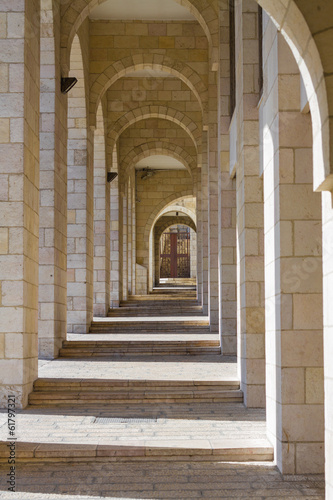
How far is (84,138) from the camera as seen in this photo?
35.3 feet

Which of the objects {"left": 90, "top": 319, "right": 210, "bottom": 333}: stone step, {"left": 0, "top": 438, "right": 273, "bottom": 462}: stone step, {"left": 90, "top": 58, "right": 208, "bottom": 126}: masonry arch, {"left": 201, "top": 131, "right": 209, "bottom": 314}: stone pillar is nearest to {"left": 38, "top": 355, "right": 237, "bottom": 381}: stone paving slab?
{"left": 0, "top": 438, "right": 273, "bottom": 462}: stone step

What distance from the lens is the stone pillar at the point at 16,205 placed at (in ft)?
19.4

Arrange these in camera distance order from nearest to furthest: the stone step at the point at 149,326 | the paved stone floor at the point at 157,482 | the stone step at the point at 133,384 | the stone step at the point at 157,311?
the paved stone floor at the point at 157,482 → the stone step at the point at 133,384 → the stone step at the point at 149,326 → the stone step at the point at 157,311

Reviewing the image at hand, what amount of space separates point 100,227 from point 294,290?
9.21 m

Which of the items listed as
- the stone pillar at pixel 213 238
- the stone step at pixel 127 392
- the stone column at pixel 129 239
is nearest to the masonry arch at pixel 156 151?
the stone column at pixel 129 239

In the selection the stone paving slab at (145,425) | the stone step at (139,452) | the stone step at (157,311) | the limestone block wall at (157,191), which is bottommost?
the stone step at (139,452)

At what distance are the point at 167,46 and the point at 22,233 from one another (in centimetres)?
678

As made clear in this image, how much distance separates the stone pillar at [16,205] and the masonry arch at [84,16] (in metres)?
2.33

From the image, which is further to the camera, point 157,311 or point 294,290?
point 157,311

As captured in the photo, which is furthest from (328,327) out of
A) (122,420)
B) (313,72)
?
(122,420)

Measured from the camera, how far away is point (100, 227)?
43.2 feet

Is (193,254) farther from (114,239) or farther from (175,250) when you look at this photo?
(114,239)

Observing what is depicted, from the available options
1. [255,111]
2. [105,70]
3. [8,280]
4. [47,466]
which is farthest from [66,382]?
[105,70]

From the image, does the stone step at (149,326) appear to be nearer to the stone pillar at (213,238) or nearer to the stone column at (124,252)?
the stone pillar at (213,238)
